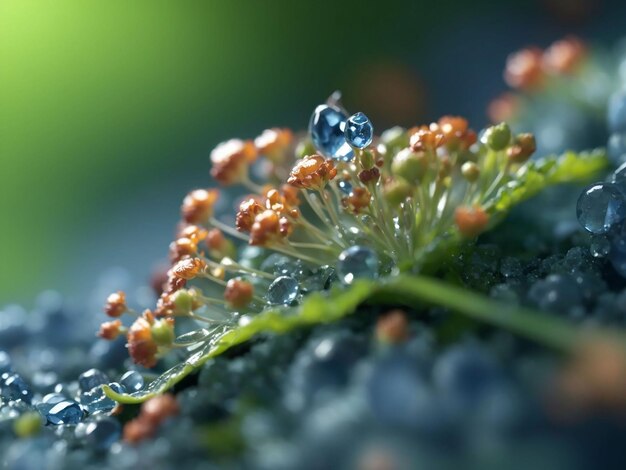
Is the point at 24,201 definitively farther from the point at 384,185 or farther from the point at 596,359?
the point at 596,359

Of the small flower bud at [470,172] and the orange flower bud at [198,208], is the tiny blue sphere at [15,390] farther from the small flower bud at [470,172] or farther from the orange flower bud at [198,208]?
the small flower bud at [470,172]

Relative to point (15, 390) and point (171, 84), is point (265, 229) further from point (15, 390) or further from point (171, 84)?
point (171, 84)

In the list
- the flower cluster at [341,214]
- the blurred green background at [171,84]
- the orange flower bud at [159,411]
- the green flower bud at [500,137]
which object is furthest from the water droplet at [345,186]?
the blurred green background at [171,84]

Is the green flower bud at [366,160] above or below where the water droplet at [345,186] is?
below

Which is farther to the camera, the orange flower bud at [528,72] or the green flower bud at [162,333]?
the orange flower bud at [528,72]

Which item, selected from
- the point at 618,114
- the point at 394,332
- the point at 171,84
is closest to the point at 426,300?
the point at 394,332
